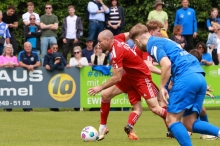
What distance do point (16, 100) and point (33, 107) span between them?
530 mm

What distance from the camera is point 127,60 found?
11.6m

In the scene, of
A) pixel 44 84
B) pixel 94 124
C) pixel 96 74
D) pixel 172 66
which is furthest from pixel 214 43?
pixel 172 66

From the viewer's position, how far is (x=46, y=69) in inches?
741

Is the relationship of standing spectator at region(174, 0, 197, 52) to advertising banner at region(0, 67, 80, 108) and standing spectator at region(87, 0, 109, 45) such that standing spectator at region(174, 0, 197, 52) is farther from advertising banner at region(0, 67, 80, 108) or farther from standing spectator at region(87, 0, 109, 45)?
advertising banner at region(0, 67, 80, 108)

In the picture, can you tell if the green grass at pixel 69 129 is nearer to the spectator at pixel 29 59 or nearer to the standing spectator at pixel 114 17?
the spectator at pixel 29 59

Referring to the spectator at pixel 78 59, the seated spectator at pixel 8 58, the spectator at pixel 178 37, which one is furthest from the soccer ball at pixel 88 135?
the spectator at pixel 178 37

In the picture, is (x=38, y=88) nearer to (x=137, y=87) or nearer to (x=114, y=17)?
(x=114, y=17)

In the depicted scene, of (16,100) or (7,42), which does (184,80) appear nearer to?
(16,100)

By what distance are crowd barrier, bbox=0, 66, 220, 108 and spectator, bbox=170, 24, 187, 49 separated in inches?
69.8

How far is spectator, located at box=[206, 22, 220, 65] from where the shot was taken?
68.9 ft

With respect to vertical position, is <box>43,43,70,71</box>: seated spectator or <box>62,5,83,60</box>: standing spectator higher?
<box>62,5,83,60</box>: standing spectator

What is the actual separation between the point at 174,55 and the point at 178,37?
1133 cm

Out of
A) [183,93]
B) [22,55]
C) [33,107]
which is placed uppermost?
[183,93]

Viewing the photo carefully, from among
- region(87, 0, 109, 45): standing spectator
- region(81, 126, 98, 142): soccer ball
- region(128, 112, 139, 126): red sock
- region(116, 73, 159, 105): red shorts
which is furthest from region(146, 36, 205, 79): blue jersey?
region(87, 0, 109, 45): standing spectator
